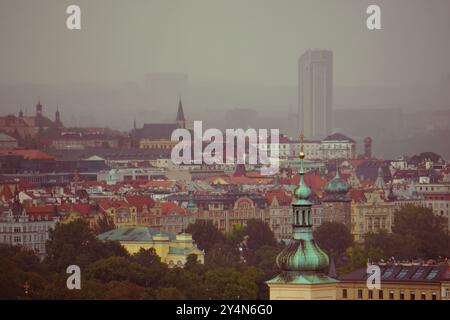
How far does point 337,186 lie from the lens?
80.8 m

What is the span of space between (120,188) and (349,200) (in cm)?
1039

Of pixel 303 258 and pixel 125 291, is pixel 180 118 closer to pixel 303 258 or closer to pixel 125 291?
pixel 125 291

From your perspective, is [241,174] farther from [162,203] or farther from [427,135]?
[162,203]

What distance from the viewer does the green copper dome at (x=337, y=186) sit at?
261ft

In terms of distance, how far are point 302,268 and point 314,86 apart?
161 feet

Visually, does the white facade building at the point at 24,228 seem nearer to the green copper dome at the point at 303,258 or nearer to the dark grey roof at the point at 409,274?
the dark grey roof at the point at 409,274

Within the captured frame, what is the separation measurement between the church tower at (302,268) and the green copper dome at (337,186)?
4023 cm

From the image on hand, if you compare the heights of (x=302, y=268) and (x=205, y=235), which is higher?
(x=205, y=235)

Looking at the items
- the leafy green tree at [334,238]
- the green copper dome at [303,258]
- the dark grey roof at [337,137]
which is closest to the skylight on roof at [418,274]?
the green copper dome at [303,258]

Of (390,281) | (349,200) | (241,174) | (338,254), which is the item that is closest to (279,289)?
(390,281)

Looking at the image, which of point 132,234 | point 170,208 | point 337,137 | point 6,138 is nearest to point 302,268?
point 132,234

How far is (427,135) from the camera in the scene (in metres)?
90.4
